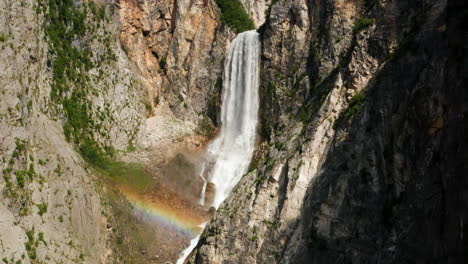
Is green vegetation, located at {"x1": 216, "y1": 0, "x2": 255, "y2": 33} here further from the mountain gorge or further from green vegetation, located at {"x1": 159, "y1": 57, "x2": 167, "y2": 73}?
green vegetation, located at {"x1": 159, "y1": 57, "x2": 167, "y2": 73}

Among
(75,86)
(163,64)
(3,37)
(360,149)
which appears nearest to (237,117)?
(163,64)

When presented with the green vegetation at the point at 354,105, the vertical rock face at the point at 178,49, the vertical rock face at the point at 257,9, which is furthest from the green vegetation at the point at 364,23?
the vertical rock face at the point at 257,9

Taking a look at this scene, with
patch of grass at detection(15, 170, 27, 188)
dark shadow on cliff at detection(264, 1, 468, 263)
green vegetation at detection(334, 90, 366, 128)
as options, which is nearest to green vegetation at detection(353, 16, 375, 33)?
green vegetation at detection(334, 90, 366, 128)

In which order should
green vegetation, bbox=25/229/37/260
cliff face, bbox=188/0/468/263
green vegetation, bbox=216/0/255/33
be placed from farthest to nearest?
green vegetation, bbox=216/0/255/33
green vegetation, bbox=25/229/37/260
cliff face, bbox=188/0/468/263

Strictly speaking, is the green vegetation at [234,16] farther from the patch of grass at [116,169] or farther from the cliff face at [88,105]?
→ the patch of grass at [116,169]

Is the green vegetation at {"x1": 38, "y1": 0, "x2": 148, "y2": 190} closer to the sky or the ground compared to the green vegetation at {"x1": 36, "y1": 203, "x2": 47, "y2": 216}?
closer to the sky

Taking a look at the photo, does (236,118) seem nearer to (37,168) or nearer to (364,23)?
(364,23)

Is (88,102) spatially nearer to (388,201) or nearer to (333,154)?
(333,154)
